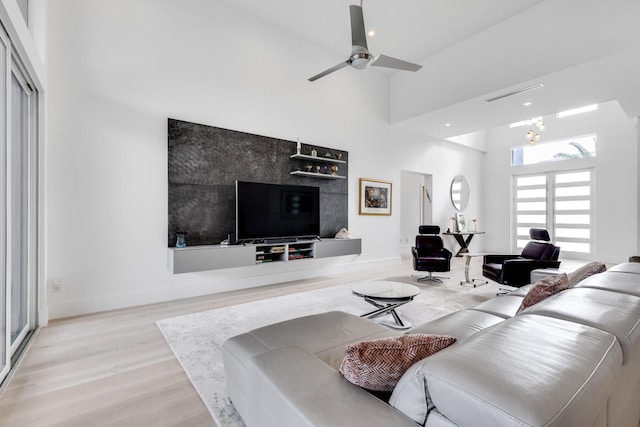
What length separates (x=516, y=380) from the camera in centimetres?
69

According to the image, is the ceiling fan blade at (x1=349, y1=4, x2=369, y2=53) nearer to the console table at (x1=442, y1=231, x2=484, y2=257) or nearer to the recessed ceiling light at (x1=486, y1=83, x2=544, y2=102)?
the recessed ceiling light at (x1=486, y1=83, x2=544, y2=102)

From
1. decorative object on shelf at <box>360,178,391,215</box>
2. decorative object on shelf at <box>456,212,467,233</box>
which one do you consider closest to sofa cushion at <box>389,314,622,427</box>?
decorative object on shelf at <box>360,178,391,215</box>

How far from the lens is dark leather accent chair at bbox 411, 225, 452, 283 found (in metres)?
4.77

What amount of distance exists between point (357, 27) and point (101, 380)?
361cm

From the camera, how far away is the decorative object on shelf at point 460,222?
7840 mm

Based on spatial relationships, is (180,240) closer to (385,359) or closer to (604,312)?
(385,359)

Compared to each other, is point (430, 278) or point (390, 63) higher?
point (390, 63)

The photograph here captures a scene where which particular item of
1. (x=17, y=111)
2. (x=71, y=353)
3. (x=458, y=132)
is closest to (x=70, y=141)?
(x=17, y=111)

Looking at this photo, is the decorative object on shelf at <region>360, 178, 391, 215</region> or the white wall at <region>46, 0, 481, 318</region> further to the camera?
the decorative object on shelf at <region>360, 178, 391, 215</region>

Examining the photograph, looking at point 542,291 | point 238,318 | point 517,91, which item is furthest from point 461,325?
point 517,91

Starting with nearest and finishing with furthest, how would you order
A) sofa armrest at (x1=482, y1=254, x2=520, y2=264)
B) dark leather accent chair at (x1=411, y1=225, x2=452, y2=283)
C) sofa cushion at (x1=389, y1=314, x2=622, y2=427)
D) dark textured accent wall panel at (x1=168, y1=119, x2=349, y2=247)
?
sofa cushion at (x1=389, y1=314, x2=622, y2=427), dark textured accent wall panel at (x1=168, y1=119, x2=349, y2=247), sofa armrest at (x1=482, y1=254, x2=520, y2=264), dark leather accent chair at (x1=411, y1=225, x2=452, y2=283)

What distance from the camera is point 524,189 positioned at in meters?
8.30

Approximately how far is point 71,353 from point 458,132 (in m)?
7.39

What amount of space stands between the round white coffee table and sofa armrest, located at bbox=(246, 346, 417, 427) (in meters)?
1.64
